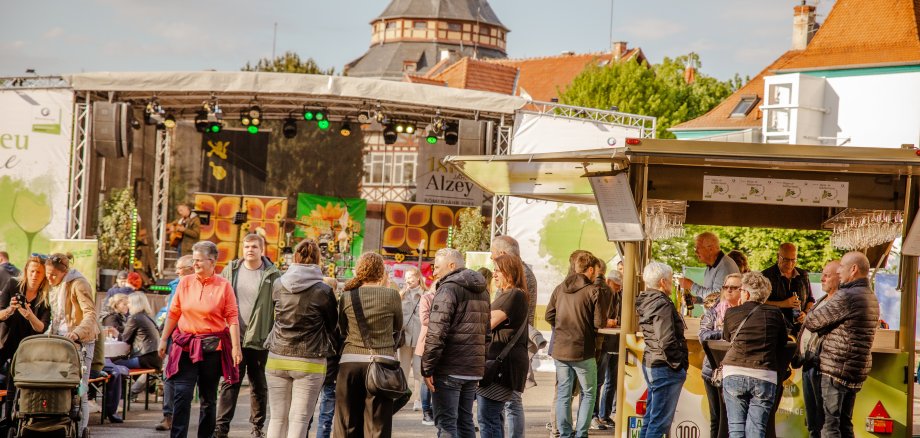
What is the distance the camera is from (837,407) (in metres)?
7.65

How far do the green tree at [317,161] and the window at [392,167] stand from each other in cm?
994

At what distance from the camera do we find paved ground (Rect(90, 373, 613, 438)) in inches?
387

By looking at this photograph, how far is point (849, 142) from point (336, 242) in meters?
19.8

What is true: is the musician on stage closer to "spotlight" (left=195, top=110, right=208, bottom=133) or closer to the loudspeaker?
"spotlight" (left=195, top=110, right=208, bottom=133)

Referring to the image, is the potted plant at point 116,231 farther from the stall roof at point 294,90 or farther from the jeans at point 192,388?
the jeans at point 192,388

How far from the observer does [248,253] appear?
346 inches

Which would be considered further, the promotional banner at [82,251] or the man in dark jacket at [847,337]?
the promotional banner at [82,251]

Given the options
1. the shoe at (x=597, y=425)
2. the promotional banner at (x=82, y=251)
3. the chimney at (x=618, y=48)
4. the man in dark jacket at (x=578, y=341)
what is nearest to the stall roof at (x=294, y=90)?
the promotional banner at (x=82, y=251)

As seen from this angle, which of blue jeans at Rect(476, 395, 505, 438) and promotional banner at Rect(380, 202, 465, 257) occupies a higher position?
promotional banner at Rect(380, 202, 465, 257)

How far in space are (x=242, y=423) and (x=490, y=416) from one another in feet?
11.8

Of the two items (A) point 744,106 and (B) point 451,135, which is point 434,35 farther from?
(B) point 451,135


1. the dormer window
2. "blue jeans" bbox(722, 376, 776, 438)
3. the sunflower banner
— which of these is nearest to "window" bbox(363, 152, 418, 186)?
the dormer window

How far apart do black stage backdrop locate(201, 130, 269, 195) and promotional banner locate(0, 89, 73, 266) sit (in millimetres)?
7888

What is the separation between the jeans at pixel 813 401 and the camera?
7848 millimetres
